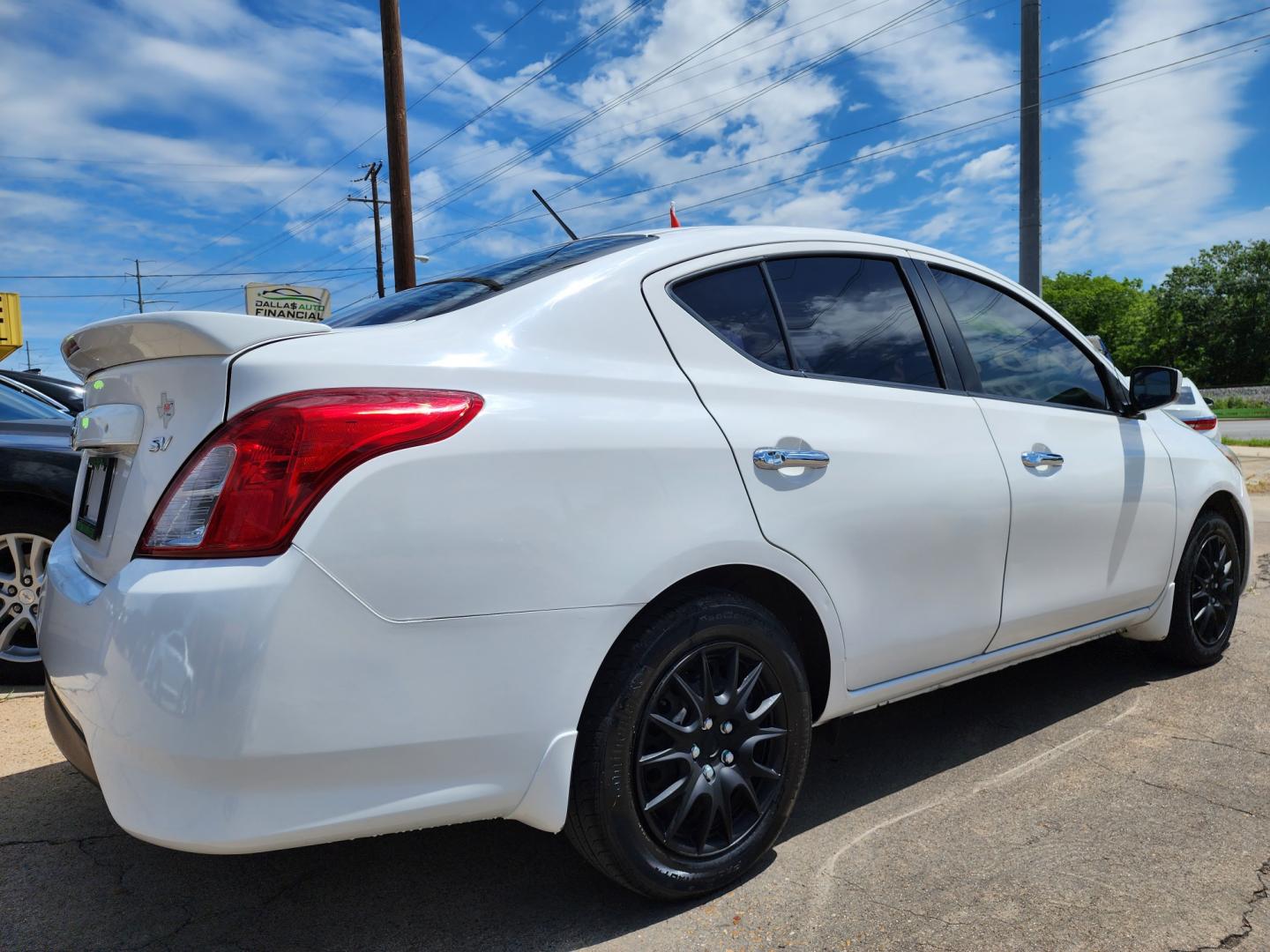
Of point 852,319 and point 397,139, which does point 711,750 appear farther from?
point 397,139

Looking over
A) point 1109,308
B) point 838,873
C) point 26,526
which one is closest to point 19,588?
point 26,526

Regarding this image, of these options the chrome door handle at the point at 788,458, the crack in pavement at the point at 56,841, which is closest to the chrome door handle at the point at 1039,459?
the chrome door handle at the point at 788,458

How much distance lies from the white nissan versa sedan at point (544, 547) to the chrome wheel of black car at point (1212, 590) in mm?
1478

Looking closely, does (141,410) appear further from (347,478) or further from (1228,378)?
(1228,378)

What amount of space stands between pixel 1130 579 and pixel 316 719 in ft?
9.86

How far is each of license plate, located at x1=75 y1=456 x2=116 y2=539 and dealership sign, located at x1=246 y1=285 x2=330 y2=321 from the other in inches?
579

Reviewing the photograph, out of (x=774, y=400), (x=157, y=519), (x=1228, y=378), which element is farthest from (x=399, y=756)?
(x=1228, y=378)

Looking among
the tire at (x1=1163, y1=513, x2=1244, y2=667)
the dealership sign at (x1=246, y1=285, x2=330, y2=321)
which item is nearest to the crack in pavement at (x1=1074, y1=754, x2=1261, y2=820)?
the tire at (x1=1163, y1=513, x2=1244, y2=667)

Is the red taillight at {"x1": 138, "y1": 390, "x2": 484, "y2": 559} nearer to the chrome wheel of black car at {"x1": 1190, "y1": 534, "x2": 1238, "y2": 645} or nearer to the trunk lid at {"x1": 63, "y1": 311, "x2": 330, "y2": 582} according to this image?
the trunk lid at {"x1": 63, "y1": 311, "x2": 330, "y2": 582}

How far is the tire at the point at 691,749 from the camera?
80.4 inches

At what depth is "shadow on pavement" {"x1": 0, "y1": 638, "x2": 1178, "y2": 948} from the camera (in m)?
2.16

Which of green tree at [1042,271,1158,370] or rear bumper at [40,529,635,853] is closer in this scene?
rear bumper at [40,529,635,853]

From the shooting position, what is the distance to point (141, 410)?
2.10 metres

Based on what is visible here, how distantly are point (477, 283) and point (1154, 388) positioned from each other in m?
2.63
